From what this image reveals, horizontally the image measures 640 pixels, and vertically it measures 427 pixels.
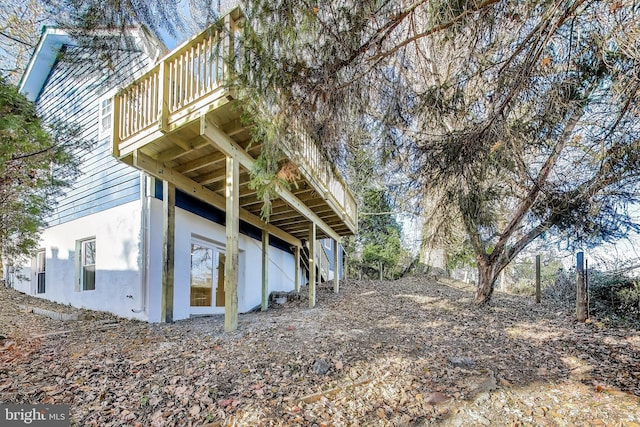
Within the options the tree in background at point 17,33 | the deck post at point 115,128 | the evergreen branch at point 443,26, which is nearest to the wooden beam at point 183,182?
the deck post at point 115,128

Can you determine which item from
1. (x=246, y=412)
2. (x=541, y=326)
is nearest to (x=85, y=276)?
(x=246, y=412)

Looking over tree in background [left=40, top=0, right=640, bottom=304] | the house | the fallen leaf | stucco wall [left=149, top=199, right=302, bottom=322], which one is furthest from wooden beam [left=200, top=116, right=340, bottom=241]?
the fallen leaf

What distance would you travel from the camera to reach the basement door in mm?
6445

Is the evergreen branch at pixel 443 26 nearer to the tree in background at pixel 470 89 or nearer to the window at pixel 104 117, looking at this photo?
the tree in background at pixel 470 89

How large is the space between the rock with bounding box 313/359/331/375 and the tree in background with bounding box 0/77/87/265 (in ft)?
13.9

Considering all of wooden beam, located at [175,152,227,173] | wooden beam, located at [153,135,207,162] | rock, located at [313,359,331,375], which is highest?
wooden beam, located at [153,135,207,162]

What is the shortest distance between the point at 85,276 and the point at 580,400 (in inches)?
325

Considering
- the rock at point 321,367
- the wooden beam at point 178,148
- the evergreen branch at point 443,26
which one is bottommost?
the rock at point 321,367

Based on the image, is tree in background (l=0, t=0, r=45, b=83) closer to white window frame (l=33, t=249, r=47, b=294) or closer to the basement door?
the basement door

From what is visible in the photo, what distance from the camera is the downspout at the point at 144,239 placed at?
5367 millimetres

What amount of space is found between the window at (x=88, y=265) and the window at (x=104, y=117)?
7.53 ft

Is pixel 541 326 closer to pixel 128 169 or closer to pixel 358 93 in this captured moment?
pixel 358 93

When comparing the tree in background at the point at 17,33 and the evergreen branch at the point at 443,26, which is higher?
the tree in background at the point at 17,33

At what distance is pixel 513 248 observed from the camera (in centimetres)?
636
